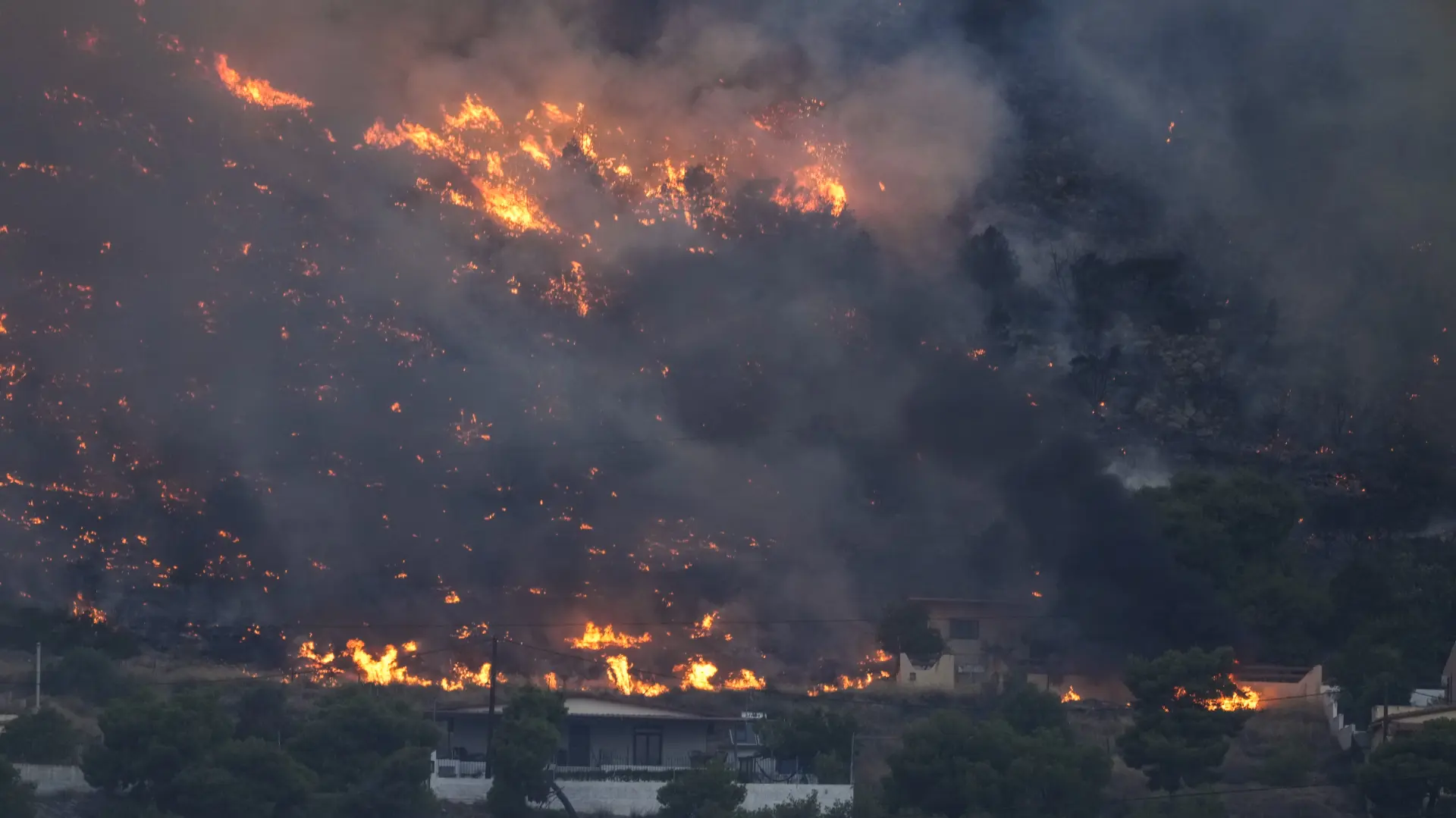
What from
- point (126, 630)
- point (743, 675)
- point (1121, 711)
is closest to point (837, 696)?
point (743, 675)

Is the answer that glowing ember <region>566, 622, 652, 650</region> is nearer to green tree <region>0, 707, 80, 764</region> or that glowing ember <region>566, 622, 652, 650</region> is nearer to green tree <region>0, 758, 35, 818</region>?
green tree <region>0, 707, 80, 764</region>

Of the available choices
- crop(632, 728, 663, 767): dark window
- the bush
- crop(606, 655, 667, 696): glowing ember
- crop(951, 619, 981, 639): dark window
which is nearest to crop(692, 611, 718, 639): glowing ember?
crop(606, 655, 667, 696): glowing ember

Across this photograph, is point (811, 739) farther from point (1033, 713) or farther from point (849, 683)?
point (849, 683)

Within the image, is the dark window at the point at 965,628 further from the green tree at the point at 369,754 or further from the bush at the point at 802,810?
the green tree at the point at 369,754

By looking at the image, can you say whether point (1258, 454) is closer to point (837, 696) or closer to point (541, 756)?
point (837, 696)

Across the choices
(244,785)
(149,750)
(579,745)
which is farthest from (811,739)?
(149,750)

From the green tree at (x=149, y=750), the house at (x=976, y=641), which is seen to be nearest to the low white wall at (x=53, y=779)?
the green tree at (x=149, y=750)
